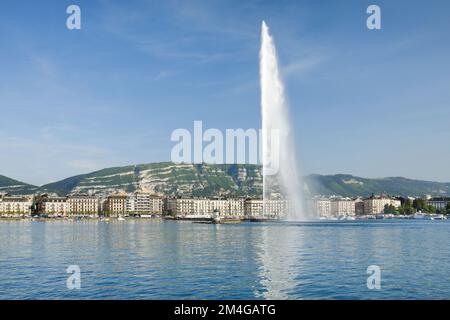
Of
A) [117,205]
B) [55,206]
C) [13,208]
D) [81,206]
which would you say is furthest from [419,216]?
[13,208]

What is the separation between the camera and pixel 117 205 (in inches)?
7761

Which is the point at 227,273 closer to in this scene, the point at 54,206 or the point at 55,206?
the point at 55,206

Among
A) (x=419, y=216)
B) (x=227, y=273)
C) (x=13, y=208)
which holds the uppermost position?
(x=227, y=273)

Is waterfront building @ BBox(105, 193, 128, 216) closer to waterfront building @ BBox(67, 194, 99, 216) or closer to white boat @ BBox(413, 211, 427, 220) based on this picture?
waterfront building @ BBox(67, 194, 99, 216)

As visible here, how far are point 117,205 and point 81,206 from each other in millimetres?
14420

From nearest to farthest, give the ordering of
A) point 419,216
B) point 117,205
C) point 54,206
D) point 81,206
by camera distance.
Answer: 1. point 419,216
2. point 54,206
3. point 81,206
4. point 117,205

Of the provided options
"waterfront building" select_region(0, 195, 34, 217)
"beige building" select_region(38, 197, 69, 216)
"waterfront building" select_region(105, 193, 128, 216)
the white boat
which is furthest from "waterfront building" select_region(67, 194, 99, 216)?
the white boat

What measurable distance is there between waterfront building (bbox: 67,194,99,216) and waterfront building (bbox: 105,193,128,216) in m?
5.64

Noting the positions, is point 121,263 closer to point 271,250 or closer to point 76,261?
point 76,261

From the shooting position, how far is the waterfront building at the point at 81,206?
19388cm

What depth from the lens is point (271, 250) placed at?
40.7 m
